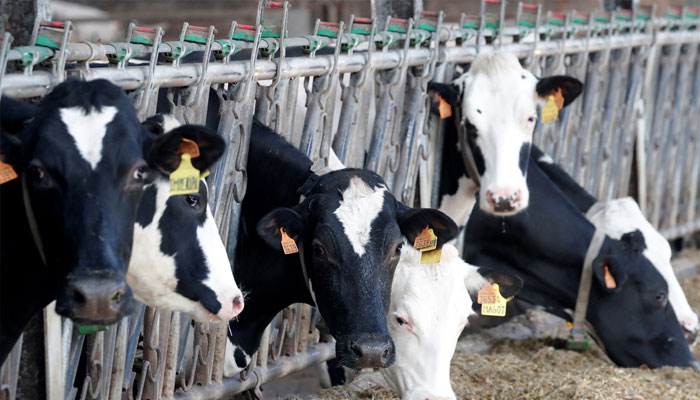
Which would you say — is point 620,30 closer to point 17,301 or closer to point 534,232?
point 534,232

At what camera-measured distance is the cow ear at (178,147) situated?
3.10 meters

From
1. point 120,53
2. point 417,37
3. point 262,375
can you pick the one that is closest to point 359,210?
point 120,53

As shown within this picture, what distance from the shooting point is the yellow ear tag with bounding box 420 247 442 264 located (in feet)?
14.0

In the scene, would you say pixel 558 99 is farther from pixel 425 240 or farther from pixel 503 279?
pixel 425 240

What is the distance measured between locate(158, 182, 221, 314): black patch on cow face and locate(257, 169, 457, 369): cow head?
15.4 inches

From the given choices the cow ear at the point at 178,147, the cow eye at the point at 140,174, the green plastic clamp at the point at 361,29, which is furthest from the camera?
the green plastic clamp at the point at 361,29

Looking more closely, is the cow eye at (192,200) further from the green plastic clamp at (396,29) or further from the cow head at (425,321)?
the green plastic clamp at (396,29)

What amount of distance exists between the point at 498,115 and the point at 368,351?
87.0 inches

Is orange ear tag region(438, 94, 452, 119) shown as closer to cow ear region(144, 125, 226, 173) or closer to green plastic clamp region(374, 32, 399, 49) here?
green plastic clamp region(374, 32, 399, 49)

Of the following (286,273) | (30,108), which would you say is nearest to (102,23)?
(286,273)

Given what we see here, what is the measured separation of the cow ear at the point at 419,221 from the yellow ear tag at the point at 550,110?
190cm

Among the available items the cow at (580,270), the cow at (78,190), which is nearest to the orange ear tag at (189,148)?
the cow at (78,190)

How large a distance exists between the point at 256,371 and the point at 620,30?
4.21m

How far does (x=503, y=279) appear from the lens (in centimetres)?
461
